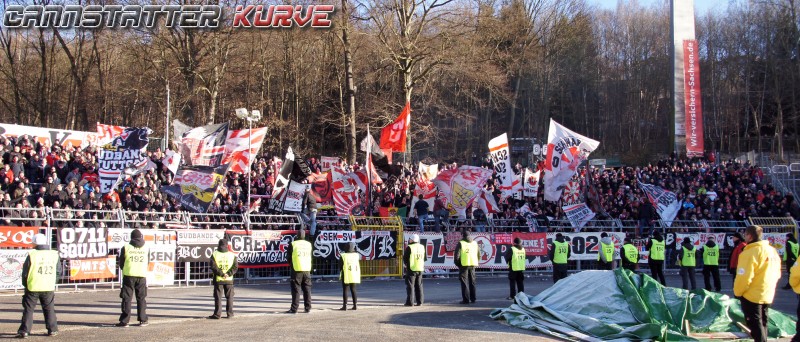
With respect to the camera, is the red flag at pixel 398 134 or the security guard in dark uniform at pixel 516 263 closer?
the security guard in dark uniform at pixel 516 263

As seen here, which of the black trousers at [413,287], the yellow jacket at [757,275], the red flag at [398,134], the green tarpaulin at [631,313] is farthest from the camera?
the red flag at [398,134]

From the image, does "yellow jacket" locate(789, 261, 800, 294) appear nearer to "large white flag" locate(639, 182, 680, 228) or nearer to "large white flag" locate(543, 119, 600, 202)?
"large white flag" locate(543, 119, 600, 202)

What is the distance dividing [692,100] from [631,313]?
1224 inches

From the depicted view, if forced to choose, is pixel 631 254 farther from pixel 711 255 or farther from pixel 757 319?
pixel 757 319

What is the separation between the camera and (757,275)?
9.89 metres

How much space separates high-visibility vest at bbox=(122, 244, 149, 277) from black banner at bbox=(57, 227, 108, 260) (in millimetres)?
5171

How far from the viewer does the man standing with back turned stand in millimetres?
9891

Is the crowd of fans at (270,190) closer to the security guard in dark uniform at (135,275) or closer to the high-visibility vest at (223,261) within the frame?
the security guard in dark uniform at (135,275)

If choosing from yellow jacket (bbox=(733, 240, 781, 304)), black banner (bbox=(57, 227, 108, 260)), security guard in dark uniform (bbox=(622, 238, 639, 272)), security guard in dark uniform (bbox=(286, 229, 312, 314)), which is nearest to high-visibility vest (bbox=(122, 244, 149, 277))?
security guard in dark uniform (bbox=(286, 229, 312, 314))

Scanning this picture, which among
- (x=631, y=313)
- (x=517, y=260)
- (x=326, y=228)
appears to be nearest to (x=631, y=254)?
(x=517, y=260)

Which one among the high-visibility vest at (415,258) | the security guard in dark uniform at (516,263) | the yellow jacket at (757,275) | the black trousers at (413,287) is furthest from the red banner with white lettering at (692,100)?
the yellow jacket at (757,275)

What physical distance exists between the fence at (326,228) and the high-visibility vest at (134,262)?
477 cm

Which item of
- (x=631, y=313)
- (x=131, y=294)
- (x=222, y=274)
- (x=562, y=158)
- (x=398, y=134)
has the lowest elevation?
(x=631, y=313)

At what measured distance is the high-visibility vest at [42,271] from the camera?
1141 centimetres
